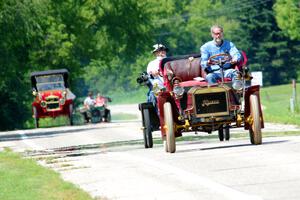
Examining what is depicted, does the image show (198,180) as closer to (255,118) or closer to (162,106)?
(255,118)

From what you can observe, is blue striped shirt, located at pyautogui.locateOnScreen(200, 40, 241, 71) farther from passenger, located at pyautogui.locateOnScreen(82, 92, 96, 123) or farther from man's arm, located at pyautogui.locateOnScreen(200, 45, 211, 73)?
passenger, located at pyautogui.locateOnScreen(82, 92, 96, 123)

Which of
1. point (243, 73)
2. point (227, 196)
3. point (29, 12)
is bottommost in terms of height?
point (227, 196)

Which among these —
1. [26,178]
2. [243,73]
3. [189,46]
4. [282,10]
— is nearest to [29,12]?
[243,73]

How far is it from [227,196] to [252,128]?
7.17m

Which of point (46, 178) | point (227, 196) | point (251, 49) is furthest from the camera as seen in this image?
point (251, 49)

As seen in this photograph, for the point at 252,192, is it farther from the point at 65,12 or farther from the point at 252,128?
the point at 65,12

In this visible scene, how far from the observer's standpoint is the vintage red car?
18094 millimetres

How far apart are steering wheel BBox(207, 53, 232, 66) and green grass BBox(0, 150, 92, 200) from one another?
3323 mm

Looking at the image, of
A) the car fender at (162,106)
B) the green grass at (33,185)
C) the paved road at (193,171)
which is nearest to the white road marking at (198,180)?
the paved road at (193,171)

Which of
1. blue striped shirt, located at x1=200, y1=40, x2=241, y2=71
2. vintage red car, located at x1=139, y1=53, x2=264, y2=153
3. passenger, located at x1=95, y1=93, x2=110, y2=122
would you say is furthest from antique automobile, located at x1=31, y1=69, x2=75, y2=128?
vintage red car, located at x1=139, y1=53, x2=264, y2=153

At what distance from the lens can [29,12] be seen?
40781mm

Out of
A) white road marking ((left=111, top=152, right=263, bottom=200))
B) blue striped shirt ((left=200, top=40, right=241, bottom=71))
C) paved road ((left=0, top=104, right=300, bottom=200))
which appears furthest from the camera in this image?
blue striped shirt ((left=200, top=40, right=241, bottom=71))

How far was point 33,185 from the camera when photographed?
14.1 m

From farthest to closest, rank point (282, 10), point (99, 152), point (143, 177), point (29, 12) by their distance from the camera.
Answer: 1. point (282, 10)
2. point (29, 12)
3. point (99, 152)
4. point (143, 177)
